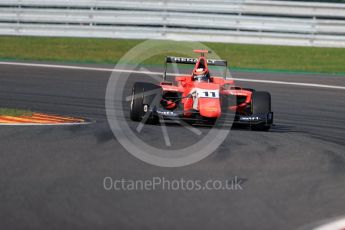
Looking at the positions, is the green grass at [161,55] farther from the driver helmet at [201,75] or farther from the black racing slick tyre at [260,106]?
the black racing slick tyre at [260,106]

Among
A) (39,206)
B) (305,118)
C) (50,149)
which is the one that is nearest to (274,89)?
(305,118)

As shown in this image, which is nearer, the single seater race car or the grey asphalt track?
the grey asphalt track

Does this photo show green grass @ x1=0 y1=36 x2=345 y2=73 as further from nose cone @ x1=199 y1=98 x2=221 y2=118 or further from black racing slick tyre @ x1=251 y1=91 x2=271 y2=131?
nose cone @ x1=199 y1=98 x2=221 y2=118

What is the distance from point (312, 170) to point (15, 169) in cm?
279

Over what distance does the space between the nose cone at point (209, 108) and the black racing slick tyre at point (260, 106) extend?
0.67 meters

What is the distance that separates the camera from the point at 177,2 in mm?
21250

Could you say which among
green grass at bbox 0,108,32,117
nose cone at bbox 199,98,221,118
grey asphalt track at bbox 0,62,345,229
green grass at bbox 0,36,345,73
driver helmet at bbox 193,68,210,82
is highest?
green grass at bbox 0,36,345,73

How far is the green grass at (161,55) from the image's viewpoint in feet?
65.4

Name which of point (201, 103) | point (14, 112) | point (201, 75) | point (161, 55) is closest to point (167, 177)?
point (201, 103)

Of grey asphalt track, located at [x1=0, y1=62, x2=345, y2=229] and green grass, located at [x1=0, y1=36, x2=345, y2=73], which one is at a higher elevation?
green grass, located at [x1=0, y1=36, x2=345, y2=73]

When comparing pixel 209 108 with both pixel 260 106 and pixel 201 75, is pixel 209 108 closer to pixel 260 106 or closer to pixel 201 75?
pixel 260 106

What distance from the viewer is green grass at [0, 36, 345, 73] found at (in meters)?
19.9

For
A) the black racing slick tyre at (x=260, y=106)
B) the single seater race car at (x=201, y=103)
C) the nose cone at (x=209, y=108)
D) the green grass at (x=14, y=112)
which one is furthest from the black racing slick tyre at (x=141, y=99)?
the green grass at (x=14, y=112)

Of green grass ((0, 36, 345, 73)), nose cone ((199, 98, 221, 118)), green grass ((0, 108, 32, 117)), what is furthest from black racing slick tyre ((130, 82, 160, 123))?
green grass ((0, 36, 345, 73))
